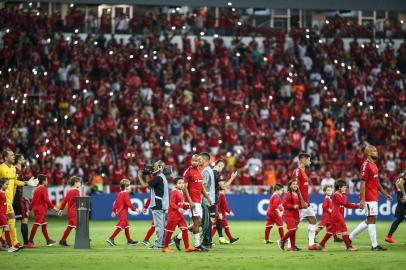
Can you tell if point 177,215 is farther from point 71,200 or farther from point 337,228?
point 71,200

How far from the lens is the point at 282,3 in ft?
111

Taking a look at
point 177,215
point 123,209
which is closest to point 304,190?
point 177,215

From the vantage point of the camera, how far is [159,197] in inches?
909

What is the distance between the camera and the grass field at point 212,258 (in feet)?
59.8

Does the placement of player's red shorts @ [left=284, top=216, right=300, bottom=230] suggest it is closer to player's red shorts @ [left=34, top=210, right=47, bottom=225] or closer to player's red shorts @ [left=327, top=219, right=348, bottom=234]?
player's red shorts @ [left=327, top=219, right=348, bottom=234]

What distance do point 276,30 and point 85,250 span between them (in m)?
29.6

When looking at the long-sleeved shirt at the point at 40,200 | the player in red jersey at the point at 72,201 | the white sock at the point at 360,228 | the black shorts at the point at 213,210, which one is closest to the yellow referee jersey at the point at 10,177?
the long-sleeved shirt at the point at 40,200

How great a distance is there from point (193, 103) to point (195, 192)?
911 inches

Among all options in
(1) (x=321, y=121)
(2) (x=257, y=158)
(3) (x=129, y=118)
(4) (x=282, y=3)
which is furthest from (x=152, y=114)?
(4) (x=282, y=3)

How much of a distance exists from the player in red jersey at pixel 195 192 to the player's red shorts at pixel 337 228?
327 centimetres

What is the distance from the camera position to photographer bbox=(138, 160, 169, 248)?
75.6ft

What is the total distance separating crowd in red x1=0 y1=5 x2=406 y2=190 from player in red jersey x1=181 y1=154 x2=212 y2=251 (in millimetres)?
18123

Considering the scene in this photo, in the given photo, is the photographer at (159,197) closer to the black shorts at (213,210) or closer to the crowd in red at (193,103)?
the black shorts at (213,210)

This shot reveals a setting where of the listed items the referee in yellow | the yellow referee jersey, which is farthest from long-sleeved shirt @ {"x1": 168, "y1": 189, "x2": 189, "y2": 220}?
the yellow referee jersey
